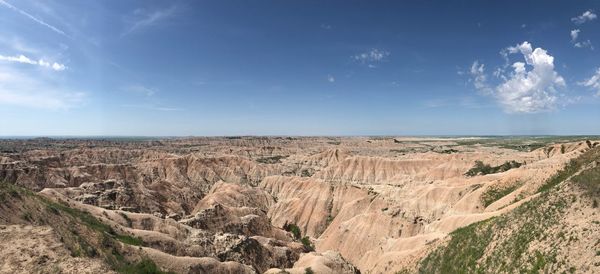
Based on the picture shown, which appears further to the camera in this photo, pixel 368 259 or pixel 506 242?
pixel 368 259

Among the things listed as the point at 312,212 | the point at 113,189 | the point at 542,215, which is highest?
the point at 542,215

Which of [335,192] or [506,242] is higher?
[506,242]

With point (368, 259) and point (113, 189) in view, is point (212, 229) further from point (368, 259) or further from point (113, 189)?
point (113, 189)

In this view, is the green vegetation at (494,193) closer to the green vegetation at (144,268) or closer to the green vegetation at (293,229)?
the green vegetation at (293,229)

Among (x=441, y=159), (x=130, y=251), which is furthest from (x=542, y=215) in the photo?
(x=441, y=159)

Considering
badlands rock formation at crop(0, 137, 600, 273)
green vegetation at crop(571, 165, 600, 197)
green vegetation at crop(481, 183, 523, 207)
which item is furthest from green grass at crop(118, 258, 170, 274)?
green vegetation at crop(481, 183, 523, 207)

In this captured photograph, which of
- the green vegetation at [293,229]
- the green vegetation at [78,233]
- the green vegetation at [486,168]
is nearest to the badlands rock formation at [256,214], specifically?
the green vegetation at [78,233]

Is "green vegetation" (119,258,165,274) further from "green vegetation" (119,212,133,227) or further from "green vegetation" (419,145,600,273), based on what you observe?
"green vegetation" (419,145,600,273)
